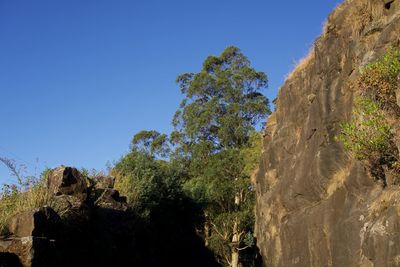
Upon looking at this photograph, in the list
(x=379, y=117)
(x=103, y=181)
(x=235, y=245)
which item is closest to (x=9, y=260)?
(x=379, y=117)

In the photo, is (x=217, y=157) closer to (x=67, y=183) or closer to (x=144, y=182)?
(x=144, y=182)

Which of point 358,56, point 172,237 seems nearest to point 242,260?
point 172,237

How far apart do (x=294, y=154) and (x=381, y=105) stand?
900 centimetres

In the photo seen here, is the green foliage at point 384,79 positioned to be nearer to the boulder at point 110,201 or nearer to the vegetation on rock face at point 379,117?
the vegetation on rock face at point 379,117

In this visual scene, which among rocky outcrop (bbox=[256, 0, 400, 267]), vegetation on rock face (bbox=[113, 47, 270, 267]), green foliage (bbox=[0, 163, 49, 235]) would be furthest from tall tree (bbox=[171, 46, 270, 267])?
green foliage (bbox=[0, 163, 49, 235])

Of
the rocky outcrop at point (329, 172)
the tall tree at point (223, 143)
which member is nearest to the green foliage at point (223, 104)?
the tall tree at point (223, 143)

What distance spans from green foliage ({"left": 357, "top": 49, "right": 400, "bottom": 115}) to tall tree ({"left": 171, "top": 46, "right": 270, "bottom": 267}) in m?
21.6

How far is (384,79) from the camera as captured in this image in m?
13.4

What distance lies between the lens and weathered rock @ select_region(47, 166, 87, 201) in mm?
14633

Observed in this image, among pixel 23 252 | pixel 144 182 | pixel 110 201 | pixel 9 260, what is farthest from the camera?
pixel 144 182

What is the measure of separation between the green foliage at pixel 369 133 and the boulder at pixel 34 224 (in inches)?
328

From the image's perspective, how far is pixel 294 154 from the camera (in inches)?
886

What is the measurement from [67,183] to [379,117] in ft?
30.4

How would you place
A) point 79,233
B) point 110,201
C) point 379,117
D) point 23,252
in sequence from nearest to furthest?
point 23,252 → point 379,117 → point 79,233 → point 110,201
